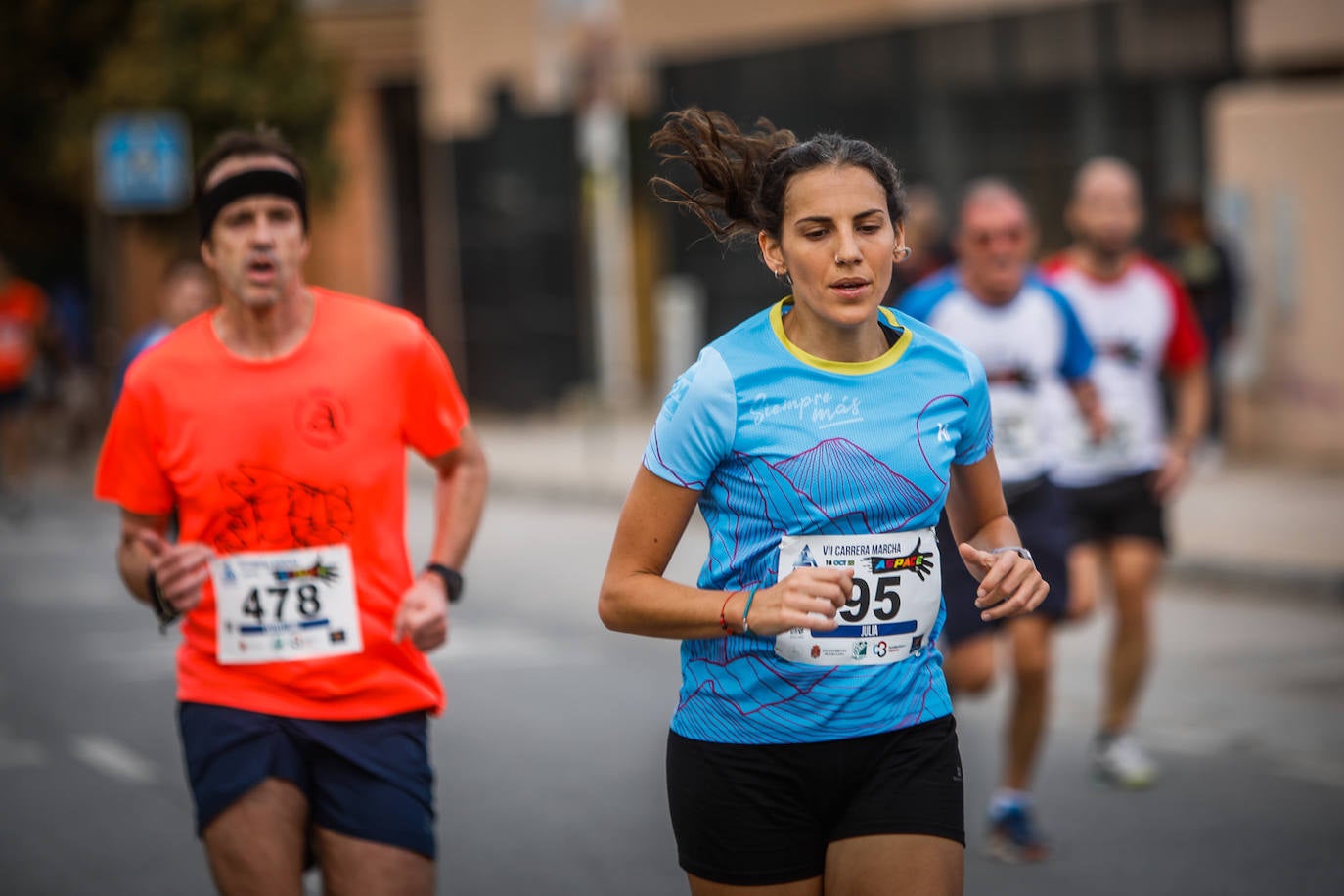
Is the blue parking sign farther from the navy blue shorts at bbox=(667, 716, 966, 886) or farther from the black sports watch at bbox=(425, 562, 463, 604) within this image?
the navy blue shorts at bbox=(667, 716, 966, 886)

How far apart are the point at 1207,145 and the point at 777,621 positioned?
1415 cm

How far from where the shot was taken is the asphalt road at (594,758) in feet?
20.3

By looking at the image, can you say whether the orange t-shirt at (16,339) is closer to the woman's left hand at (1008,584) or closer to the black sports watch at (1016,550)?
the black sports watch at (1016,550)

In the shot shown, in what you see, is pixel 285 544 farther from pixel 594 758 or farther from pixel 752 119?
pixel 752 119

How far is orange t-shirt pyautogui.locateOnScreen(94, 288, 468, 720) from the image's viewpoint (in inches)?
165

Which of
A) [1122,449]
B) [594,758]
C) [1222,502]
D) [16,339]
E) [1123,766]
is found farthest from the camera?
[16,339]

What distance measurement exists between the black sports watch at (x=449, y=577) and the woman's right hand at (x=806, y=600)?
133 cm

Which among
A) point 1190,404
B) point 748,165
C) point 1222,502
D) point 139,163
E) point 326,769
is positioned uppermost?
point 139,163

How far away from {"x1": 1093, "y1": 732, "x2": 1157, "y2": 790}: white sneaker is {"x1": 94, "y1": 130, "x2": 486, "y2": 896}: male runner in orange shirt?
11.1ft

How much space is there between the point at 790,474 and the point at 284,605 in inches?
51.2

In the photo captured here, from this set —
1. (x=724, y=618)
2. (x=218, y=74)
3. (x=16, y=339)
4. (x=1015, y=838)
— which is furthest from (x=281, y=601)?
(x=218, y=74)

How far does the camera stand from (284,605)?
4.16m

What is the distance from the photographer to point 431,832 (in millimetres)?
4145

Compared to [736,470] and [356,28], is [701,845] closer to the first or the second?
[736,470]
